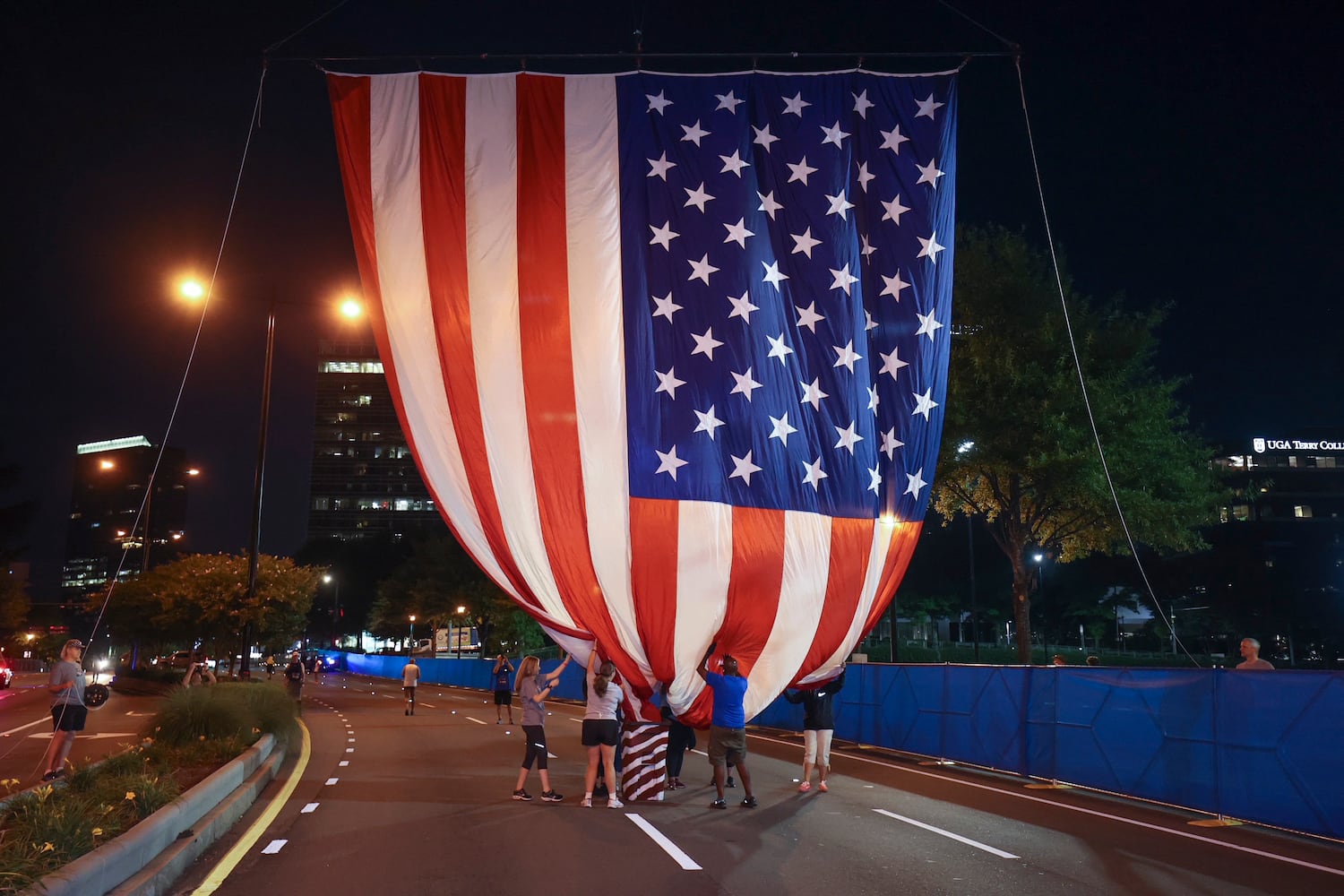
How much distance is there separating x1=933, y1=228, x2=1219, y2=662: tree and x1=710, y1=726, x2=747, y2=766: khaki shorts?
16.3 meters

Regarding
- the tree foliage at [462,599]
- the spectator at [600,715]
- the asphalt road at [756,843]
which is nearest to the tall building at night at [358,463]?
the tree foliage at [462,599]

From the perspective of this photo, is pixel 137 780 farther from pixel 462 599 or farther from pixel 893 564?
pixel 462 599

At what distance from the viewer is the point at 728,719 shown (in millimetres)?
12078

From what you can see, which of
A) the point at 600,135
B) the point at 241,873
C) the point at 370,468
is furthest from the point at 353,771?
the point at 370,468

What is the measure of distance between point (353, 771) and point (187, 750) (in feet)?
10.2

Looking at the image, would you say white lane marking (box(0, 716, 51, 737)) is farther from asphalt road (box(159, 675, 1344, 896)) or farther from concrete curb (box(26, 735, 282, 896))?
concrete curb (box(26, 735, 282, 896))

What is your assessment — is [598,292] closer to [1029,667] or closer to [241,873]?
[241,873]

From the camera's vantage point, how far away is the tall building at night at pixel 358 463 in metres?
165

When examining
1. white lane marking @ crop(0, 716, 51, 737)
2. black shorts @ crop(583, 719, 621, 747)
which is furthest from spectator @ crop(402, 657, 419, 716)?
black shorts @ crop(583, 719, 621, 747)

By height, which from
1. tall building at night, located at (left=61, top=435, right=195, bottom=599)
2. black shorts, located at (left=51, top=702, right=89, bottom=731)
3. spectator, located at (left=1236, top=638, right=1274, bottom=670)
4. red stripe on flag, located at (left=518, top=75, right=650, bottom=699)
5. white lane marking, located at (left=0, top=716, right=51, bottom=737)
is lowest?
white lane marking, located at (left=0, top=716, right=51, bottom=737)

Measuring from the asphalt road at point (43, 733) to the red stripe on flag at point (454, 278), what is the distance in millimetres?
4870

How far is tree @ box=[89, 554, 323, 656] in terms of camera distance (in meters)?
34.8

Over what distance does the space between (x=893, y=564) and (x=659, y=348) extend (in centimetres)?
407

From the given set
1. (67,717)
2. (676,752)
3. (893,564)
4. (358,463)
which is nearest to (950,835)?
(893,564)
